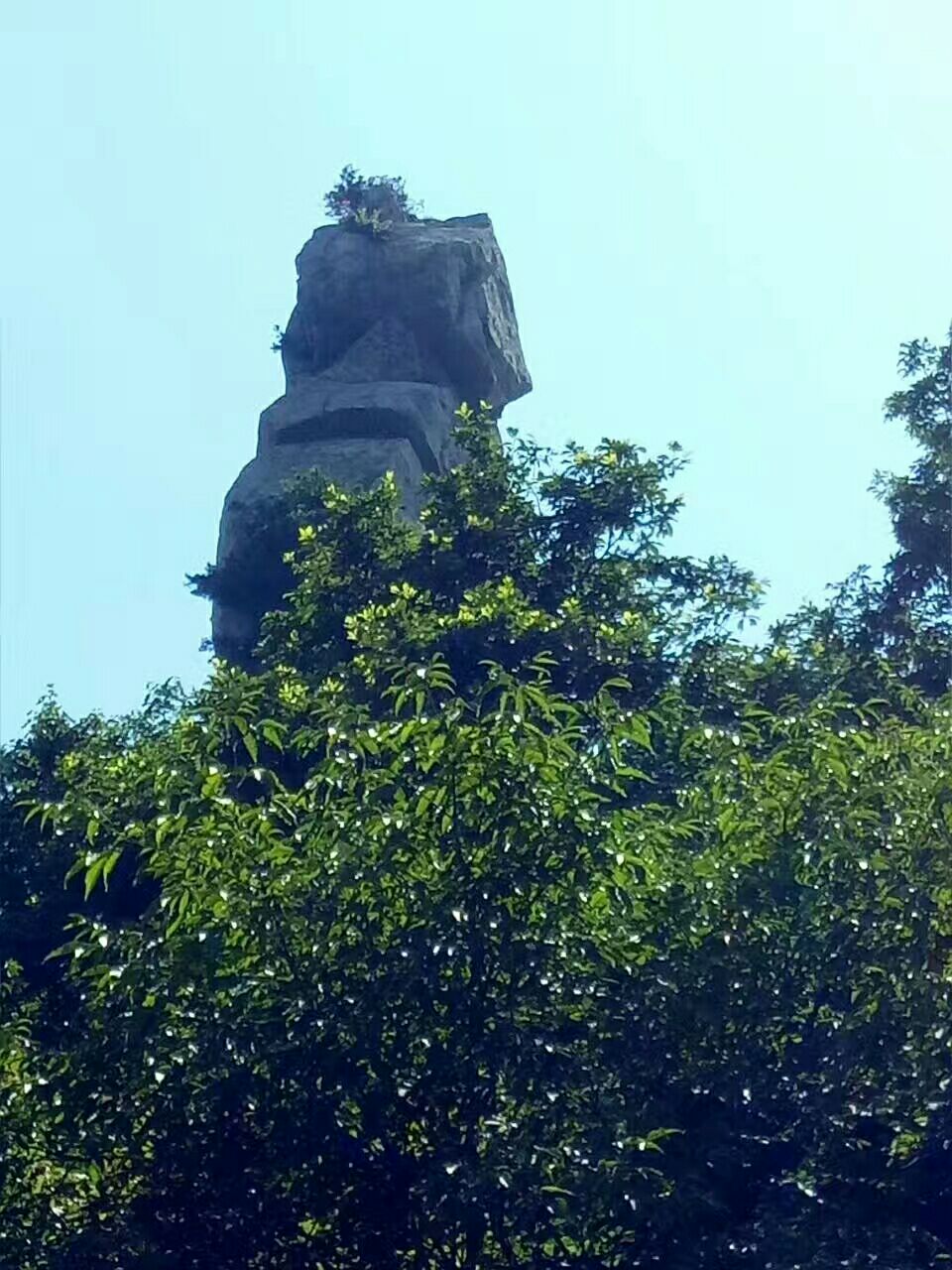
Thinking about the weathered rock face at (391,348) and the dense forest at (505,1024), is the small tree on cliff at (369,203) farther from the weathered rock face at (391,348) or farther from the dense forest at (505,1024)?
the dense forest at (505,1024)

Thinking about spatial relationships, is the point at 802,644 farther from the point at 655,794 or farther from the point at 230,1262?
the point at 230,1262

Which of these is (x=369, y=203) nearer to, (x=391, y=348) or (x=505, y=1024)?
(x=391, y=348)

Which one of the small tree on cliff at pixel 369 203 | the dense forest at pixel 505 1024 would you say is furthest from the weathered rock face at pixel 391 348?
the dense forest at pixel 505 1024

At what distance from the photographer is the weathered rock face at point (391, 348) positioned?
35.9m

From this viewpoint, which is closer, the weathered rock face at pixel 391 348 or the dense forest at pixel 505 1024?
the dense forest at pixel 505 1024

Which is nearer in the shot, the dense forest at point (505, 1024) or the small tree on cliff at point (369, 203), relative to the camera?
the dense forest at point (505, 1024)

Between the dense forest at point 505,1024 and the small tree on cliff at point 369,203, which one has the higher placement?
the small tree on cliff at point 369,203

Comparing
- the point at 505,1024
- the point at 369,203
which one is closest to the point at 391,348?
the point at 369,203

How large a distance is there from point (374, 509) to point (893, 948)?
15140 mm

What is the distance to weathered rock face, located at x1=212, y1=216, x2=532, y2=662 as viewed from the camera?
118 feet

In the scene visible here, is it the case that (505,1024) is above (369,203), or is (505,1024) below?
below

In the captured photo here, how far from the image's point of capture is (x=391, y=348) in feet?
125

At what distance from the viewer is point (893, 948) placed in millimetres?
8352

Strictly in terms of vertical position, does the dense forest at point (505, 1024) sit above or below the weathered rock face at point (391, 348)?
below
